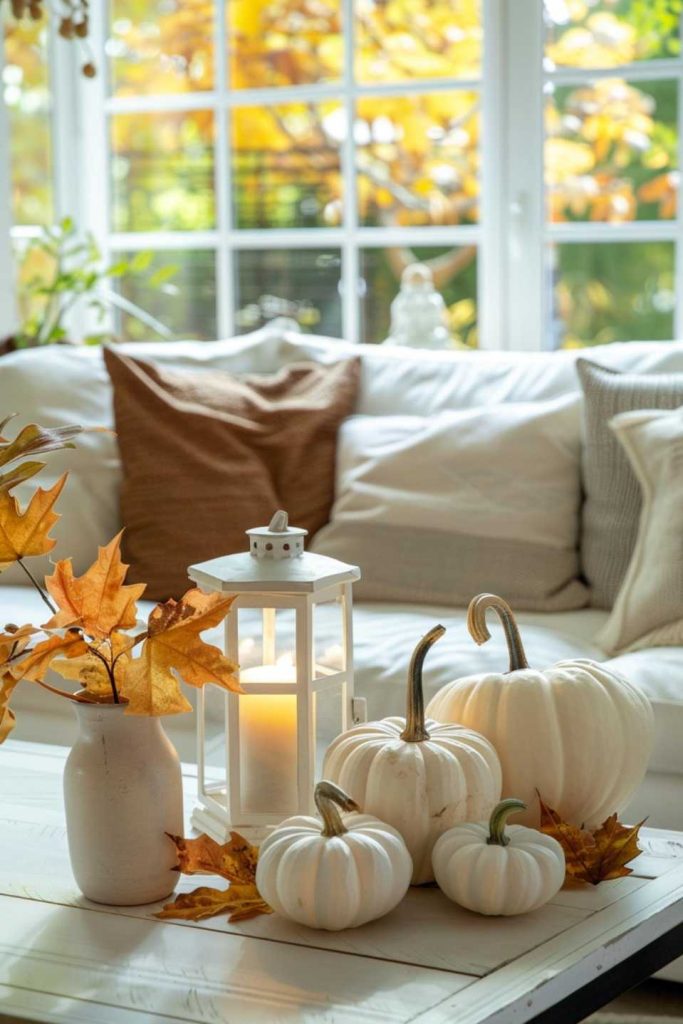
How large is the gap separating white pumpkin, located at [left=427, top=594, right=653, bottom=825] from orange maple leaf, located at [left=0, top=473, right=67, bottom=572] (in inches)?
14.7

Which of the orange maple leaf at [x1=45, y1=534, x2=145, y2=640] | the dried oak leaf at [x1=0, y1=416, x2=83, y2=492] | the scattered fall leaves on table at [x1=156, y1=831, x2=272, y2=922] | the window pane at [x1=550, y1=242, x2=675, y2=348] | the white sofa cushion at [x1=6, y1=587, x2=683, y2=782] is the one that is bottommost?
the white sofa cushion at [x1=6, y1=587, x2=683, y2=782]

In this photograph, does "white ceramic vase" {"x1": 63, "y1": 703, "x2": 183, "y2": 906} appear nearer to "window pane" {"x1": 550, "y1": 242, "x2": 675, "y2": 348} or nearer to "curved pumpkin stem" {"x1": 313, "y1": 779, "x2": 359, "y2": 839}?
"curved pumpkin stem" {"x1": 313, "y1": 779, "x2": 359, "y2": 839}

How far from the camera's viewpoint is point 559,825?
121 centimetres

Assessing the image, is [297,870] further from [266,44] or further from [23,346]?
[266,44]

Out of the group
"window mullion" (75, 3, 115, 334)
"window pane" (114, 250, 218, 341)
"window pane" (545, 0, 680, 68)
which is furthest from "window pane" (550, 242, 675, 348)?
"window mullion" (75, 3, 115, 334)

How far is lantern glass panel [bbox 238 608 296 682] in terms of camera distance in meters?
1.25

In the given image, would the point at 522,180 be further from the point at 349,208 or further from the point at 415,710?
the point at 415,710

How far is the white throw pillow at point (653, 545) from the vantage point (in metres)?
2.09

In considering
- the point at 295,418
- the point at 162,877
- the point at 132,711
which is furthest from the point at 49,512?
the point at 295,418

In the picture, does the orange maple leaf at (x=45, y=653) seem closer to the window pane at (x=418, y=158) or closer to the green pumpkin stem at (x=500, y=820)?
the green pumpkin stem at (x=500, y=820)

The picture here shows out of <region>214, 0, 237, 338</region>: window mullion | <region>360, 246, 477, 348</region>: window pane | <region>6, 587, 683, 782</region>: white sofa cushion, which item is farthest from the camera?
<region>214, 0, 237, 338</region>: window mullion

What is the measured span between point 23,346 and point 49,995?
7.35 ft

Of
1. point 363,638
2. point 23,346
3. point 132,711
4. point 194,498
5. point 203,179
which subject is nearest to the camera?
point 132,711

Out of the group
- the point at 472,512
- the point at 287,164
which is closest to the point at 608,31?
the point at 287,164
